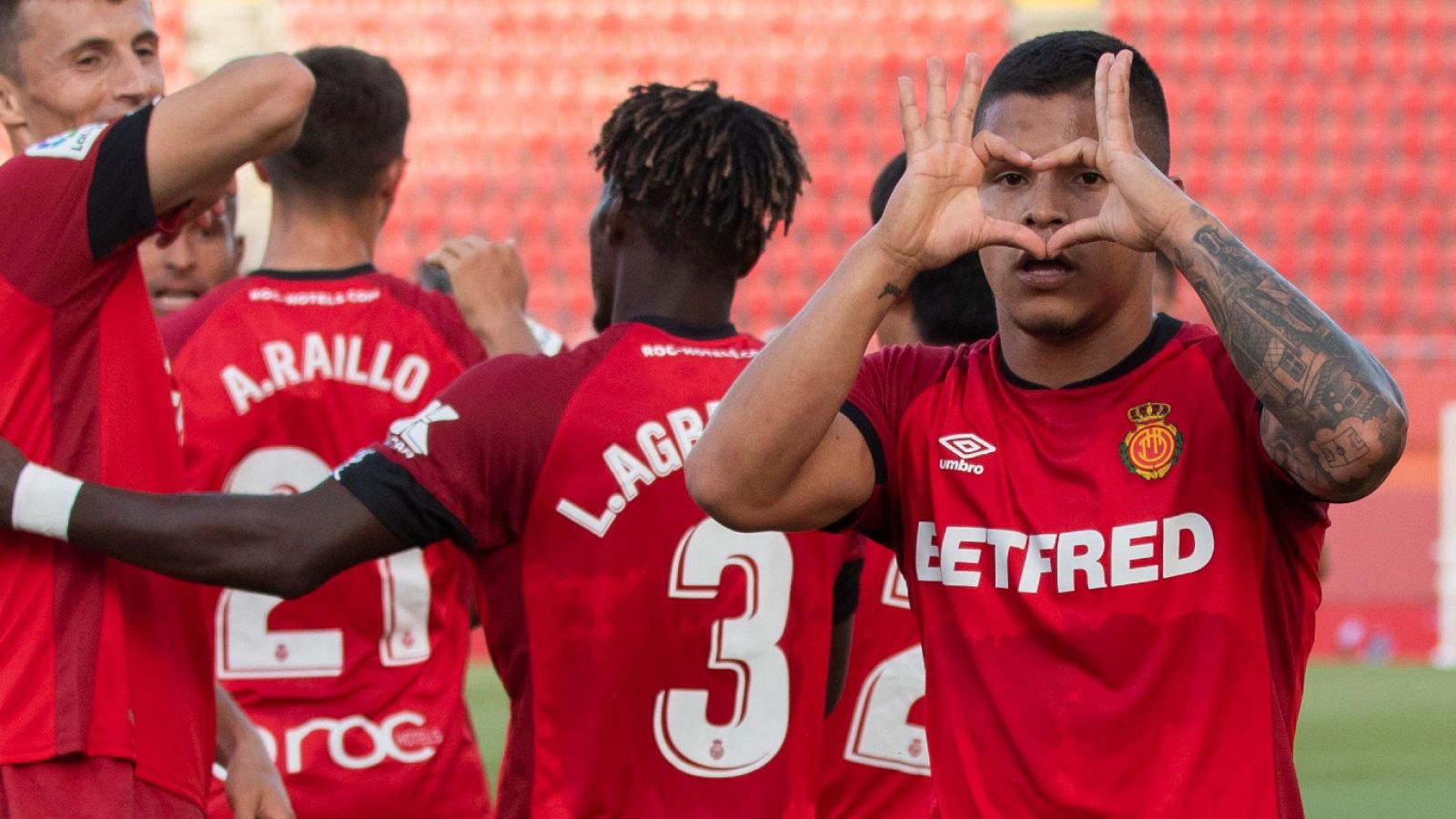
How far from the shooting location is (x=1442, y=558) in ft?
40.9

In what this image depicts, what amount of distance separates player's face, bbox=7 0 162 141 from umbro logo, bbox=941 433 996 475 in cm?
136

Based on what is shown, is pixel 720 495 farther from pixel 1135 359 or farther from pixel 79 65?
pixel 79 65

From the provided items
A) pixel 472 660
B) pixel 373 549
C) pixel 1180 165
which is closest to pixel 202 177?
pixel 373 549

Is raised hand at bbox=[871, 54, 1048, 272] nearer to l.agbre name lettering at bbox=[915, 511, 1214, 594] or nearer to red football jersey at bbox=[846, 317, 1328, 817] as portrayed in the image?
red football jersey at bbox=[846, 317, 1328, 817]

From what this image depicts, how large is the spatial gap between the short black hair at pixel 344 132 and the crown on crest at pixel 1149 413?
2.17 metres

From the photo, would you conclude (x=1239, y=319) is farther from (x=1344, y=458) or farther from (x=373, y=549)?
(x=373, y=549)

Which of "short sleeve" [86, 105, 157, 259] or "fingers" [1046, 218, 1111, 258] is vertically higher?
"short sleeve" [86, 105, 157, 259]

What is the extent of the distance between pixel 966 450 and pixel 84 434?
1.22 meters

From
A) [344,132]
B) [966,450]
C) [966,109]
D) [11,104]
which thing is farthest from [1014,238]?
[344,132]

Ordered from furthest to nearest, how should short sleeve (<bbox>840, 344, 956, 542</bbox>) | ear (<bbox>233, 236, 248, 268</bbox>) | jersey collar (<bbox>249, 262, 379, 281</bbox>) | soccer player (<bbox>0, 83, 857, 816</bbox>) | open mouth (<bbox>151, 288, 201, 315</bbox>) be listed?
ear (<bbox>233, 236, 248, 268</bbox>)
open mouth (<bbox>151, 288, 201, 315</bbox>)
jersey collar (<bbox>249, 262, 379, 281</bbox>)
soccer player (<bbox>0, 83, 857, 816</bbox>)
short sleeve (<bbox>840, 344, 956, 542</bbox>)

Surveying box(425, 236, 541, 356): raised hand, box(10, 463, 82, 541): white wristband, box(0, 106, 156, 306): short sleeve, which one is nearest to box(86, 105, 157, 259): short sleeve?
box(0, 106, 156, 306): short sleeve

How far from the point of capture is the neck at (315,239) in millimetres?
3799

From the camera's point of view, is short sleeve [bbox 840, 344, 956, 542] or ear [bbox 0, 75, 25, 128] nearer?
short sleeve [bbox 840, 344, 956, 542]

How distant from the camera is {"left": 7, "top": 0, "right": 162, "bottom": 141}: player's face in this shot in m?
2.75
